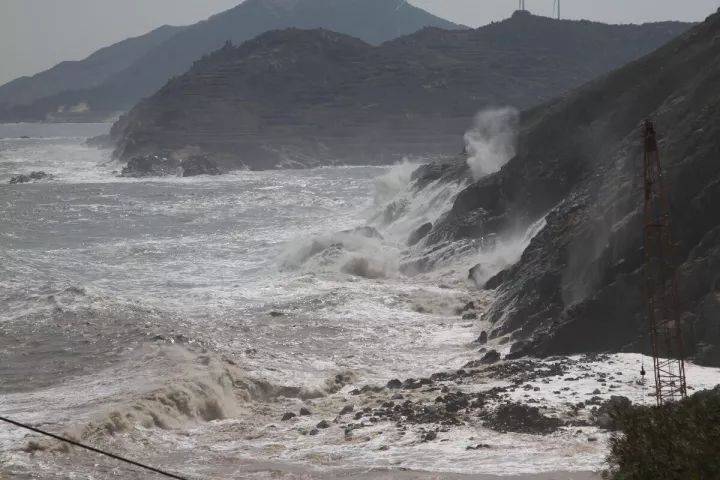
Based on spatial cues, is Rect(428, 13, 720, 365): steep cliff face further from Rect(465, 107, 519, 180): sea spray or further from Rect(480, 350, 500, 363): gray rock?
Rect(465, 107, 519, 180): sea spray

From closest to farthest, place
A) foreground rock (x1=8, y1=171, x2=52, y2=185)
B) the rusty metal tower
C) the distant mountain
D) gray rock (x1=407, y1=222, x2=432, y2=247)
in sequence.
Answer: the rusty metal tower
gray rock (x1=407, y1=222, x2=432, y2=247)
foreground rock (x1=8, y1=171, x2=52, y2=185)
the distant mountain

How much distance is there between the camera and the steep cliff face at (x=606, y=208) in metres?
25.8

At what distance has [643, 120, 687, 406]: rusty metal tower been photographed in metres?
19.5

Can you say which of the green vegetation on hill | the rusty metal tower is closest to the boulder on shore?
the rusty metal tower

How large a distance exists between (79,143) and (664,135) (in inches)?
5435

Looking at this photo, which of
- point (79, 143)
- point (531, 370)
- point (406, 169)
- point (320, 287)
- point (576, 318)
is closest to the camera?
point (531, 370)

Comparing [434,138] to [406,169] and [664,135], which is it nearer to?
[406,169]

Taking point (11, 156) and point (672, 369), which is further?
point (11, 156)

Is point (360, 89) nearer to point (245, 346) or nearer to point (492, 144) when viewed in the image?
point (492, 144)

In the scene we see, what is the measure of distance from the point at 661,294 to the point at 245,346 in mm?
11328

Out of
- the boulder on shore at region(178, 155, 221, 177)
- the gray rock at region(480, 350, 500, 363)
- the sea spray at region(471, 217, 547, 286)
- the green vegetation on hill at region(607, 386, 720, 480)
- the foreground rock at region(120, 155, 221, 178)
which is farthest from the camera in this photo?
the boulder on shore at region(178, 155, 221, 177)

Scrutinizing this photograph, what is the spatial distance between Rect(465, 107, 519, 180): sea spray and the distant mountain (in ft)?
168

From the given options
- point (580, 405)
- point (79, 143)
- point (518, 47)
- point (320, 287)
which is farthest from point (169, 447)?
point (79, 143)

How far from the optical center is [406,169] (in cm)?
6538
